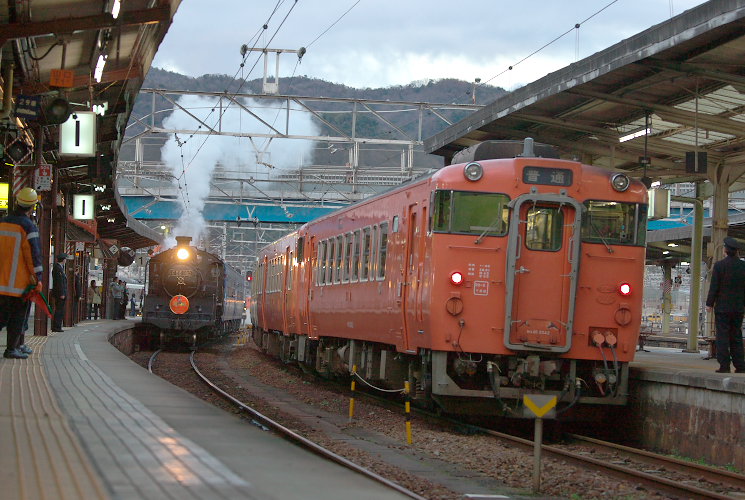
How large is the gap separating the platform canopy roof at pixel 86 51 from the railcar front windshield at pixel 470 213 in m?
4.27

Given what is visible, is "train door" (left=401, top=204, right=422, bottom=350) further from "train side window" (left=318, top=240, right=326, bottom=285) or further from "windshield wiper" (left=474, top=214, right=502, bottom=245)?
"train side window" (left=318, top=240, right=326, bottom=285)

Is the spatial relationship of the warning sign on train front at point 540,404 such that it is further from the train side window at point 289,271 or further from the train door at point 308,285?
the train side window at point 289,271

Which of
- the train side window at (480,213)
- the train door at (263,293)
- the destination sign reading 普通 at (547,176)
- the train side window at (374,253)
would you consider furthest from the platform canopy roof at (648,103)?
the train door at (263,293)

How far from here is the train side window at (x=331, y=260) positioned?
17.2 meters

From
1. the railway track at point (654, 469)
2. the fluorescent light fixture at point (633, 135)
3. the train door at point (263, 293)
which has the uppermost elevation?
the fluorescent light fixture at point (633, 135)

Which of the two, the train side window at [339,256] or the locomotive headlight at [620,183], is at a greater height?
the locomotive headlight at [620,183]

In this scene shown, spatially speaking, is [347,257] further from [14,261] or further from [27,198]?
[14,261]

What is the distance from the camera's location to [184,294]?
97.8 feet

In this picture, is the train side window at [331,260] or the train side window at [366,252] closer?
the train side window at [366,252]

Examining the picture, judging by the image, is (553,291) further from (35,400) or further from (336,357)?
(336,357)

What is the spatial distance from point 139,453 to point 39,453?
59 cm

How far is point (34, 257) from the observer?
427 inches

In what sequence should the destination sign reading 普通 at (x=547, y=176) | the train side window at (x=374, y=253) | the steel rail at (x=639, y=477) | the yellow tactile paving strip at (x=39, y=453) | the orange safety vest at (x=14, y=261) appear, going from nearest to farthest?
the yellow tactile paving strip at (x=39, y=453) < the steel rail at (x=639, y=477) < the orange safety vest at (x=14, y=261) < the destination sign reading 普通 at (x=547, y=176) < the train side window at (x=374, y=253)

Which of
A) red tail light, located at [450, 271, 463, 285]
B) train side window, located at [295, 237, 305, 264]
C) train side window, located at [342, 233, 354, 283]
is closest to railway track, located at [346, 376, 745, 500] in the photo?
red tail light, located at [450, 271, 463, 285]
